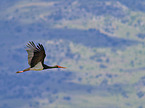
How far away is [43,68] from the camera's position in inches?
1634

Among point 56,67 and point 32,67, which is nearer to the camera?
point 32,67

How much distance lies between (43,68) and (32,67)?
176 cm

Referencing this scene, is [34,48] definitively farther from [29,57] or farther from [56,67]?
[56,67]

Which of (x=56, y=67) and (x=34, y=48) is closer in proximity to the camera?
(x=34, y=48)

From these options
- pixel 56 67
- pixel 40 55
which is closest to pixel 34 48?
pixel 40 55

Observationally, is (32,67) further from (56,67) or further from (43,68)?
(56,67)

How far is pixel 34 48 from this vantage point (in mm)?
40000

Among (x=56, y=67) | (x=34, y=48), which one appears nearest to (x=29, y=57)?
(x=34, y=48)

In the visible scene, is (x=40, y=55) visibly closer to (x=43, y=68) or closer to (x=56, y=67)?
(x=43, y=68)

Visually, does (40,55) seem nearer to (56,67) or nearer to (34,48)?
(34,48)

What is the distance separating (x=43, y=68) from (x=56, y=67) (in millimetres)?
3158

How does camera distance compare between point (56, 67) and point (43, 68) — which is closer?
point (43, 68)

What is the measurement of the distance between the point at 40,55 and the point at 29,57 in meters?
0.99

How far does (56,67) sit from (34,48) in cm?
513
